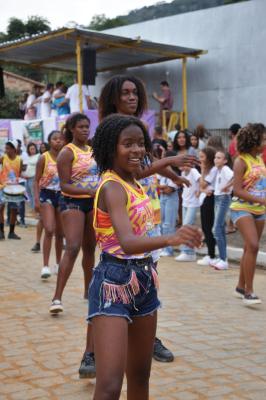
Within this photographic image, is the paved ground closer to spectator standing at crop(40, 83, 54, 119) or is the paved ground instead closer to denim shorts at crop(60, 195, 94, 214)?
denim shorts at crop(60, 195, 94, 214)

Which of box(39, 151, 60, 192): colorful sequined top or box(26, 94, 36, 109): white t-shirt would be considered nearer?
box(39, 151, 60, 192): colorful sequined top

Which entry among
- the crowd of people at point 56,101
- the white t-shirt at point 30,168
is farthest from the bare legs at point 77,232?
the crowd of people at point 56,101

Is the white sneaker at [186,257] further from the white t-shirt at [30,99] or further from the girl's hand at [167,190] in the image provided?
the white t-shirt at [30,99]

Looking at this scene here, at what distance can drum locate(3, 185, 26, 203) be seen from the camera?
11.7 meters

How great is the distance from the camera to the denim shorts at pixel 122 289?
2977 millimetres

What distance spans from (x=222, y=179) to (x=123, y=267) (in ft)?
19.1

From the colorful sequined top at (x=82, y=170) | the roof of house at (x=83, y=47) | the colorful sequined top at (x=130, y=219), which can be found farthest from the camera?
the roof of house at (x=83, y=47)

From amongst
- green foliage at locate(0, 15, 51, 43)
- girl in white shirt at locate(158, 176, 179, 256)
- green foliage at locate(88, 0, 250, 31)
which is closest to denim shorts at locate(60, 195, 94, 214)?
girl in white shirt at locate(158, 176, 179, 256)

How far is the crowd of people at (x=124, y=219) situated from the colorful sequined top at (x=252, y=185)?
0.01 meters

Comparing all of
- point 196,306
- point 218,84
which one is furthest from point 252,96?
point 196,306

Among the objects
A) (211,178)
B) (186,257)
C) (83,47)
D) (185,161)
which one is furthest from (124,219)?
(83,47)

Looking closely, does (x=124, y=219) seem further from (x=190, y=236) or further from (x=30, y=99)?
(x=30, y=99)

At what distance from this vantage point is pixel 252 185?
643 cm

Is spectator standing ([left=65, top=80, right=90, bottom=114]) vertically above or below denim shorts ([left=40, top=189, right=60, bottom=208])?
above
